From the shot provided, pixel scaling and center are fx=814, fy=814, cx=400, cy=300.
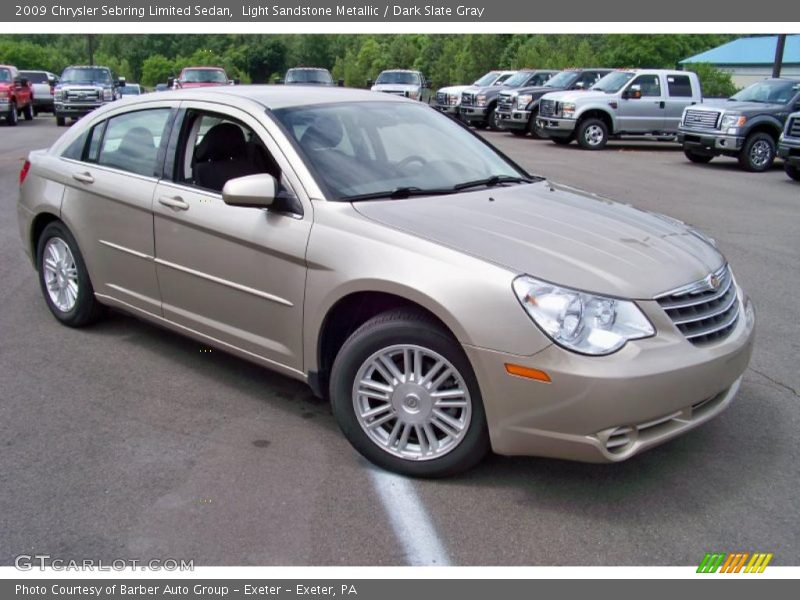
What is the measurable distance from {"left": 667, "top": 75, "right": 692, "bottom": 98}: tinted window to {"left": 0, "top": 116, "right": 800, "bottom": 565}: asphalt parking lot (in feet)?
56.0

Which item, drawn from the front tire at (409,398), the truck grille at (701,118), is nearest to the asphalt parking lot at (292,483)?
the front tire at (409,398)

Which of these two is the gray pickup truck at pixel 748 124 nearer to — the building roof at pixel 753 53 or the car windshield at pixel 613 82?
the car windshield at pixel 613 82

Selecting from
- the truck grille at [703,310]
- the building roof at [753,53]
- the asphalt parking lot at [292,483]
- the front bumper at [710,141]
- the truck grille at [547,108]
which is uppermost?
the building roof at [753,53]

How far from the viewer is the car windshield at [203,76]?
28.1 metres

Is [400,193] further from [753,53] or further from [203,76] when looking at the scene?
[753,53]

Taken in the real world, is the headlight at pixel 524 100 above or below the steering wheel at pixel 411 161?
below

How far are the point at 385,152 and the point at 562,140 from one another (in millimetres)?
18165

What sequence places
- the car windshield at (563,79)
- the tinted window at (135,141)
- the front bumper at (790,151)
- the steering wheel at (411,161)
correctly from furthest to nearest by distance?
the car windshield at (563,79), the front bumper at (790,151), the tinted window at (135,141), the steering wheel at (411,161)

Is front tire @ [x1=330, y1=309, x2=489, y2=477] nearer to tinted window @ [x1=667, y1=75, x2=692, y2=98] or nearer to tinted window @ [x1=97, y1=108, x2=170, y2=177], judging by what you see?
tinted window @ [x1=97, y1=108, x2=170, y2=177]

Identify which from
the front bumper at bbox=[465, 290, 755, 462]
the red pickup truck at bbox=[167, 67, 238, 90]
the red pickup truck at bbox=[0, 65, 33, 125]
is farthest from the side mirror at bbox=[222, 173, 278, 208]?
the red pickup truck at bbox=[0, 65, 33, 125]

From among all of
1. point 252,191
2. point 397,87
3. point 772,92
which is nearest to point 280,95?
point 252,191

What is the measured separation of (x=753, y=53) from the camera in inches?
2498

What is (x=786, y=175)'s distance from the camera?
16.2m

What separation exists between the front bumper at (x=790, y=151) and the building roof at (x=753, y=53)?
48411 mm
